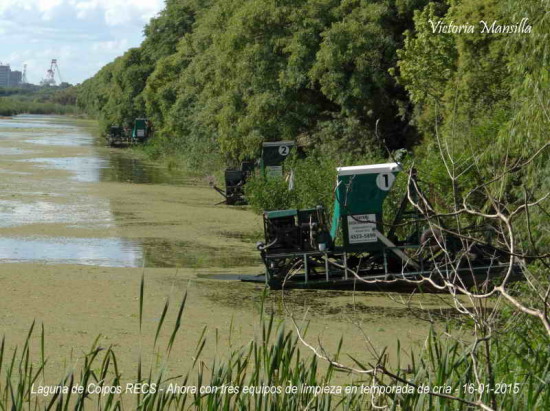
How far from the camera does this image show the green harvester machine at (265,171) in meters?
23.8

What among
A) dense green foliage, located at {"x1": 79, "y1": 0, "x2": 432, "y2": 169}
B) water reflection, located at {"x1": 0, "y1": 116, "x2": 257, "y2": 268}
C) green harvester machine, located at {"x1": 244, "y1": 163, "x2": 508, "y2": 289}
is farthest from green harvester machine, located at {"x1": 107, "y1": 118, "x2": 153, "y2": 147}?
green harvester machine, located at {"x1": 244, "y1": 163, "x2": 508, "y2": 289}

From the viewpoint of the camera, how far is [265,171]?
23.8 m

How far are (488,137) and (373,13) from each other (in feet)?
37.1

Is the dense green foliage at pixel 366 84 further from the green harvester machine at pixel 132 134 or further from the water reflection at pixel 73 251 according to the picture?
the green harvester machine at pixel 132 134

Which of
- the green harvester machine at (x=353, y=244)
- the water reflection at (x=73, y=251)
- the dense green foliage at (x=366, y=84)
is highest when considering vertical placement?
the dense green foliage at (x=366, y=84)

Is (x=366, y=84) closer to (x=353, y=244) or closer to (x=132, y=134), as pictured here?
(x=353, y=244)

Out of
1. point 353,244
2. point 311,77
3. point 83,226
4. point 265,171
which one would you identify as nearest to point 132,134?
point 311,77

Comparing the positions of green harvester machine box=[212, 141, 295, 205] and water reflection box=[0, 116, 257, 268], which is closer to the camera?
water reflection box=[0, 116, 257, 268]

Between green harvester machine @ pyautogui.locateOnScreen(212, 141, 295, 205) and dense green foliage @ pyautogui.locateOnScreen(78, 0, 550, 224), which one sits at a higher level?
dense green foliage @ pyautogui.locateOnScreen(78, 0, 550, 224)

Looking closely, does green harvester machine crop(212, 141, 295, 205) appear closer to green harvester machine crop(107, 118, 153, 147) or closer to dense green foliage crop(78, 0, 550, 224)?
dense green foliage crop(78, 0, 550, 224)

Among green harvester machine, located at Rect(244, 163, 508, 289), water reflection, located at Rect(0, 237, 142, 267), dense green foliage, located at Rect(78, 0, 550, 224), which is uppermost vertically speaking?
dense green foliage, located at Rect(78, 0, 550, 224)

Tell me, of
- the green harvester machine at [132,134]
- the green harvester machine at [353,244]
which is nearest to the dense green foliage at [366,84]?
the green harvester machine at [353,244]

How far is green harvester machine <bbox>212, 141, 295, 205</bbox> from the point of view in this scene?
23766mm

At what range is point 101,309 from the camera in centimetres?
1177
